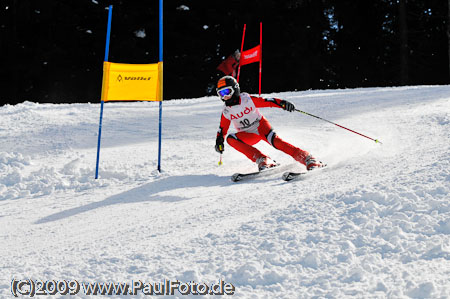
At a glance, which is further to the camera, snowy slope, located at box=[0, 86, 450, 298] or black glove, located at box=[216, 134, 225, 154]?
black glove, located at box=[216, 134, 225, 154]

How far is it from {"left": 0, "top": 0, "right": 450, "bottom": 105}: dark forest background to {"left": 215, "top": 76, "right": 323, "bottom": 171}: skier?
A: 16430mm

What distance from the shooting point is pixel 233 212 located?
13.7 feet

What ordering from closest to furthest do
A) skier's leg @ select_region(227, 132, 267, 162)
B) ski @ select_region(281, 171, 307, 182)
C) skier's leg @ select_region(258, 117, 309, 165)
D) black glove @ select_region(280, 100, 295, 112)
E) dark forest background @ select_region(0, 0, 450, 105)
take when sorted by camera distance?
ski @ select_region(281, 171, 307, 182), skier's leg @ select_region(258, 117, 309, 165), black glove @ select_region(280, 100, 295, 112), skier's leg @ select_region(227, 132, 267, 162), dark forest background @ select_region(0, 0, 450, 105)

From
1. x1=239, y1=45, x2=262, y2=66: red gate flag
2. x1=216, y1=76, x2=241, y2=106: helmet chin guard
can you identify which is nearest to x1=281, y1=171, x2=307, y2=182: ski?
x1=216, y1=76, x2=241, y2=106: helmet chin guard

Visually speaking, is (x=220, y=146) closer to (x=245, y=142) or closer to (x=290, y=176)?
(x=245, y=142)

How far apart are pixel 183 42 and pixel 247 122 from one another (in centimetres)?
1720

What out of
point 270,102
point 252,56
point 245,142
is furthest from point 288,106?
point 252,56

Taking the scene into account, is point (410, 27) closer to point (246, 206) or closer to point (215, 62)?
point (215, 62)

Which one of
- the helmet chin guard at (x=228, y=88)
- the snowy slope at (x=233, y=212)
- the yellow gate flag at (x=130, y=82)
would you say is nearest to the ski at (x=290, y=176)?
the snowy slope at (x=233, y=212)

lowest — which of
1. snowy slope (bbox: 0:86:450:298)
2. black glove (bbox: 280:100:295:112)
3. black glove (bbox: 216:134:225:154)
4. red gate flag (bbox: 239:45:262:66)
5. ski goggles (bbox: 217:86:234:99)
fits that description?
snowy slope (bbox: 0:86:450:298)

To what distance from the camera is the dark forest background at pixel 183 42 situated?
72.8ft

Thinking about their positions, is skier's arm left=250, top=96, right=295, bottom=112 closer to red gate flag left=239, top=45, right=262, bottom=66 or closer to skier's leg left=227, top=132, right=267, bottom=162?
skier's leg left=227, top=132, right=267, bottom=162

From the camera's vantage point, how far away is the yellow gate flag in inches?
238

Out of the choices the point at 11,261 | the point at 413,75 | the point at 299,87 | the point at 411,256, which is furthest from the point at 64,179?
the point at 413,75
